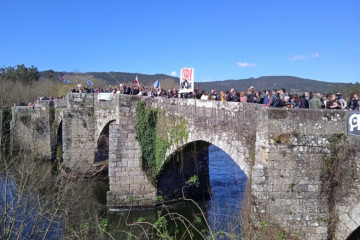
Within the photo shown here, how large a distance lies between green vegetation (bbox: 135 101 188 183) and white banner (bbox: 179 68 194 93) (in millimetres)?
2063

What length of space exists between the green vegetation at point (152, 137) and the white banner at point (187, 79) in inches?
81.2

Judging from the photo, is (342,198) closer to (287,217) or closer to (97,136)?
(287,217)

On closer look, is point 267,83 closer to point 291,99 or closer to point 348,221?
point 291,99

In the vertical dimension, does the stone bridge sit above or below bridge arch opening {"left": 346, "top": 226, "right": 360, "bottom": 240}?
above

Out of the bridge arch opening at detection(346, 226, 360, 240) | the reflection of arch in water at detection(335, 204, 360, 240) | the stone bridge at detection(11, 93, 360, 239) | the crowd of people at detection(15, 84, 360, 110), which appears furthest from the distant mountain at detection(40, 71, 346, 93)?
the reflection of arch in water at detection(335, 204, 360, 240)

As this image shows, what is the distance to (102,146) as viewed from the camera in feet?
82.2

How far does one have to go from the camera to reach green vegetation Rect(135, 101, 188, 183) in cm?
1661

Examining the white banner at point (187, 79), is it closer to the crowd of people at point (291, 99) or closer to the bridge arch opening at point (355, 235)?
the crowd of people at point (291, 99)

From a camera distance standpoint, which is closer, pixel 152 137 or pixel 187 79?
pixel 187 79

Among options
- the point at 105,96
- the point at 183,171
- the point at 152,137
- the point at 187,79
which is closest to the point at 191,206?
the point at 183,171

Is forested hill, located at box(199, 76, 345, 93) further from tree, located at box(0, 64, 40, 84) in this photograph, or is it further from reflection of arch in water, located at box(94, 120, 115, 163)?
reflection of arch in water, located at box(94, 120, 115, 163)

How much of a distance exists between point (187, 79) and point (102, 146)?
12240mm

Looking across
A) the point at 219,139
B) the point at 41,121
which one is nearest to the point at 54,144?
the point at 41,121

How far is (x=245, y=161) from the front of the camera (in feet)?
36.6
